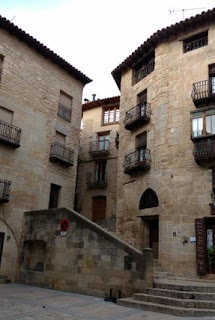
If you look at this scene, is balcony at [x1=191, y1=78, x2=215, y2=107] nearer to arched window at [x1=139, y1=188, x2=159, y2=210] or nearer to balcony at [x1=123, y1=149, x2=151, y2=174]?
balcony at [x1=123, y1=149, x2=151, y2=174]

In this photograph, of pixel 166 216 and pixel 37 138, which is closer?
pixel 166 216

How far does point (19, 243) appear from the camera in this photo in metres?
15.2

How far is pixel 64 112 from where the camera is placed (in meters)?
19.1

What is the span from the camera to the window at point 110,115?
25583 millimetres

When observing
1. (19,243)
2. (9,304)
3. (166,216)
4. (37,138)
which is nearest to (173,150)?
(166,216)

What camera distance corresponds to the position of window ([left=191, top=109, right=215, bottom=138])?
1459 cm

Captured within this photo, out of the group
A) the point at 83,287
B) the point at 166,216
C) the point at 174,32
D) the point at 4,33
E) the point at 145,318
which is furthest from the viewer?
the point at 174,32

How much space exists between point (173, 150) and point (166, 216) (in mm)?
3175

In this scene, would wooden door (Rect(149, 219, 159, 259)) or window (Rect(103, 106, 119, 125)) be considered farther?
window (Rect(103, 106, 119, 125))

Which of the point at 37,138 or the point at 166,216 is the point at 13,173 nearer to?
the point at 37,138

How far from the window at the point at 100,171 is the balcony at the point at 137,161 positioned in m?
7.05

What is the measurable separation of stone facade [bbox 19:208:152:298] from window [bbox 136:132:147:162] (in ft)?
19.1

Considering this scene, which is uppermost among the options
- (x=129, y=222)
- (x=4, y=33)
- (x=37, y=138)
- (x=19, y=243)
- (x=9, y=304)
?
(x=4, y=33)

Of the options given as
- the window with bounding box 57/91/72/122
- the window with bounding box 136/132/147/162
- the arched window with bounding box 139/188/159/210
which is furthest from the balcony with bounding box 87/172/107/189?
the arched window with bounding box 139/188/159/210
